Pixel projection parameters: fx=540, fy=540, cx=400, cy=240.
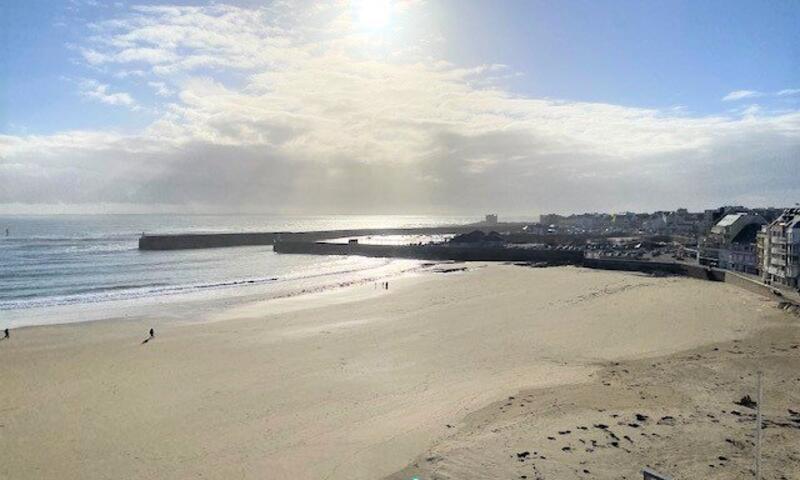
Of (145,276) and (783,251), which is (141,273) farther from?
(783,251)

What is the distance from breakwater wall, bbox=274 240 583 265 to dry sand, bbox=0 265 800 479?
3175 centimetres

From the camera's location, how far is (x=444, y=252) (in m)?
72.0

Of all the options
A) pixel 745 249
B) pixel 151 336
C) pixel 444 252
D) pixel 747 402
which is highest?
pixel 745 249

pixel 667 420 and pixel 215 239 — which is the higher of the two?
pixel 215 239

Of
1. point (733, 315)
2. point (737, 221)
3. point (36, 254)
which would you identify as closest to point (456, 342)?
point (733, 315)

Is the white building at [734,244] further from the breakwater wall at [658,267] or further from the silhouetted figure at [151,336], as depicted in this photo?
the silhouetted figure at [151,336]

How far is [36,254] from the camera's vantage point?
7325cm

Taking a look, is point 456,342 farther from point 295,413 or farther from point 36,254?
point 36,254

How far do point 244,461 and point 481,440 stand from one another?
5.26 meters

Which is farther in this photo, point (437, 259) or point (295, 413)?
point (437, 259)

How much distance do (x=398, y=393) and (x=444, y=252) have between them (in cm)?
5613

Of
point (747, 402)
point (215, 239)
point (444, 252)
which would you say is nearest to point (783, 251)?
point (747, 402)

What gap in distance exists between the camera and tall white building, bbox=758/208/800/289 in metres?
33.7

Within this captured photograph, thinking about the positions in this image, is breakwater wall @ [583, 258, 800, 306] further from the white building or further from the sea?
the sea
